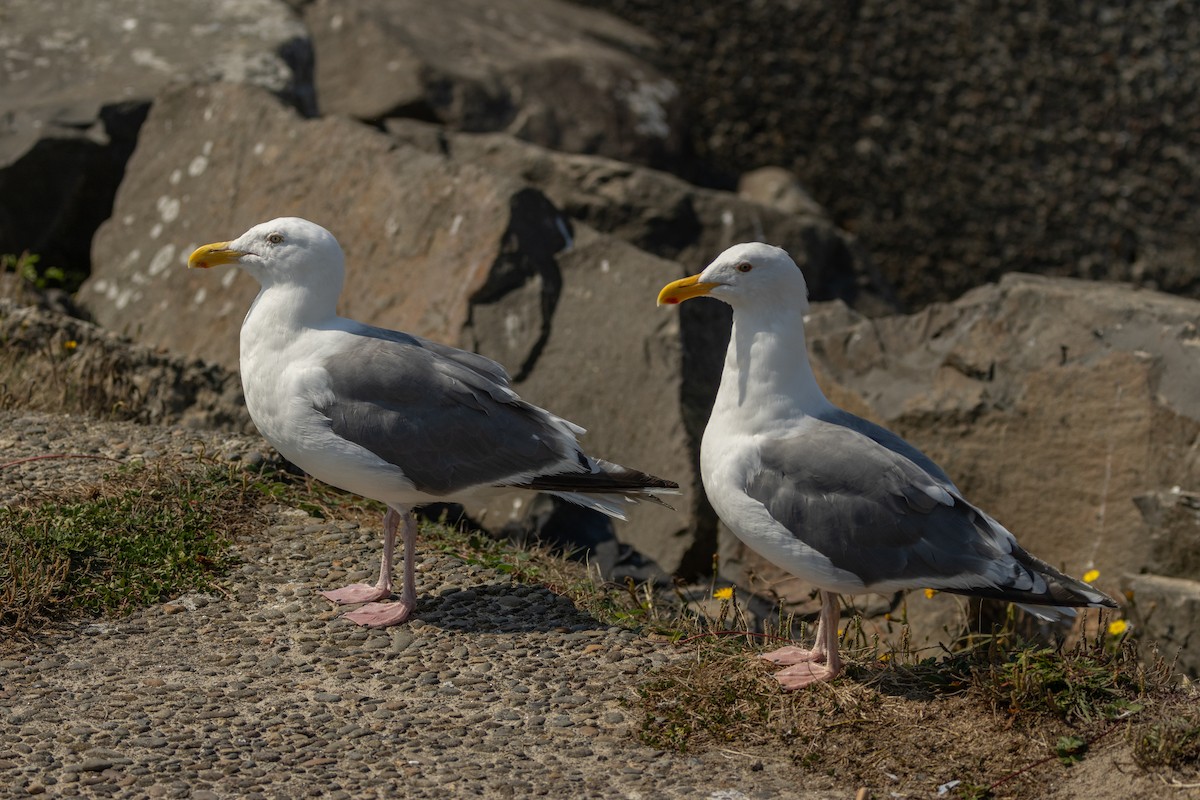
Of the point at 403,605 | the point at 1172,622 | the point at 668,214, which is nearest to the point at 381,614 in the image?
the point at 403,605

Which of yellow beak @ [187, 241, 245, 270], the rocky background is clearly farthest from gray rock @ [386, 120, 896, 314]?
yellow beak @ [187, 241, 245, 270]

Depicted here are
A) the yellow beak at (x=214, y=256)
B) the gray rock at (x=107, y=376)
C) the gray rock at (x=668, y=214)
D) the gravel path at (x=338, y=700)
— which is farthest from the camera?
the gray rock at (x=668, y=214)

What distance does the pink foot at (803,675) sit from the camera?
4.83 metres

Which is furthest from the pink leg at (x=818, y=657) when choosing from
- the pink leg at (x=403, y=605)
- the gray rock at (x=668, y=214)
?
the gray rock at (x=668, y=214)

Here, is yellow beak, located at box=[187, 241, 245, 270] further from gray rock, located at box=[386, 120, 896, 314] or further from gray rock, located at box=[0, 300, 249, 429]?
gray rock, located at box=[386, 120, 896, 314]

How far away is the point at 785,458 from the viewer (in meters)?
4.85

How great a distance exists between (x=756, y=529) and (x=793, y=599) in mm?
2253

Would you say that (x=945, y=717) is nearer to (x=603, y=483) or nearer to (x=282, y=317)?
(x=603, y=483)

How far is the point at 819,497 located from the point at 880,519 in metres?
0.21

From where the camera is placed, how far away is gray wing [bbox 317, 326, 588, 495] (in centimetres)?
517

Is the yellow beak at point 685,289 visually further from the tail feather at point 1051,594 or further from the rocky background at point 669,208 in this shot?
the rocky background at point 669,208

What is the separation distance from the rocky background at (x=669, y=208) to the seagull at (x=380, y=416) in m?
1.48

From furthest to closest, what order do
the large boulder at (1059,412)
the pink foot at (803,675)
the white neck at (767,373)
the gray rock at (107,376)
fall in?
the gray rock at (107,376)
the large boulder at (1059,412)
the white neck at (767,373)
the pink foot at (803,675)

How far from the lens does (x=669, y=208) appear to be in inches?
364
